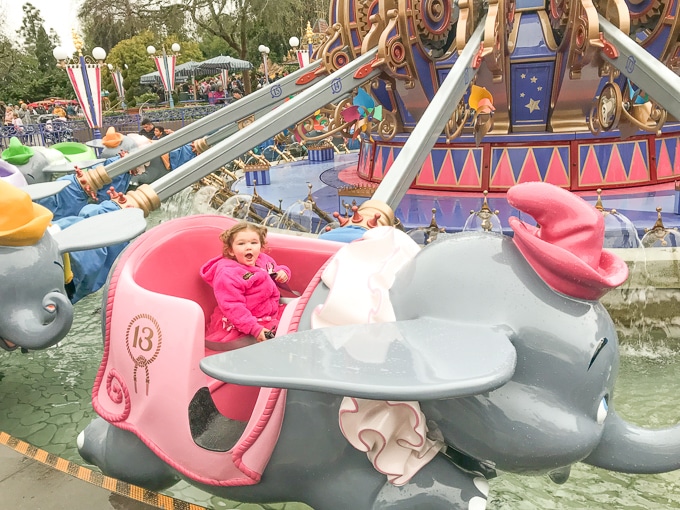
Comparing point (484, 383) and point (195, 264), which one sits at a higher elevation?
point (484, 383)

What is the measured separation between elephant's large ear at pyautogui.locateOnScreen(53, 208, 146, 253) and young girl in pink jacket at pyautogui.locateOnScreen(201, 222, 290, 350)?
712mm

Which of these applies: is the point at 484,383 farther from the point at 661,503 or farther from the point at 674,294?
the point at 674,294

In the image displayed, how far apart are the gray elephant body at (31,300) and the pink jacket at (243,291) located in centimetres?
91

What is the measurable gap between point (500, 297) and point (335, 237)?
121 centimetres

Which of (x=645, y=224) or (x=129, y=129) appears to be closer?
(x=645, y=224)

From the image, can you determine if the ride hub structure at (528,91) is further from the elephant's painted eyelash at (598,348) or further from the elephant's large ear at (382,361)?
the elephant's large ear at (382,361)

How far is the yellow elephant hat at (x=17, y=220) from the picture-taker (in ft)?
9.12

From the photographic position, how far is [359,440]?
1.55m

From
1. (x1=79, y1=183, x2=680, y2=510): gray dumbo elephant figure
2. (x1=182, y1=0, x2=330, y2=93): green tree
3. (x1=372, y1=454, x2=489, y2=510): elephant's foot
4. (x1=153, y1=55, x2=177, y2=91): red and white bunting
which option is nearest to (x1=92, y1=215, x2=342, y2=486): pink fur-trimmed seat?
(x1=79, y1=183, x2=680, y2=510): gray dumbo elephant figure

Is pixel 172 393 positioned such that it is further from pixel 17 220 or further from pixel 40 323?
pixel 17 220

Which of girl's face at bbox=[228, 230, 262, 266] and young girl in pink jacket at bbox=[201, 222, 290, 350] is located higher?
girl's face at bbox=[228, 230, 262, 266]

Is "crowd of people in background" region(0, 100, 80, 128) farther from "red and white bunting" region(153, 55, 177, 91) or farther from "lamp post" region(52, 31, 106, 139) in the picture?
"lamp post" region(52, 31, 106, 139)

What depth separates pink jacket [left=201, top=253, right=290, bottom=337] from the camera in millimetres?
2326

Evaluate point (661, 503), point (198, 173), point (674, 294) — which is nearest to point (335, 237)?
point (661, 503)
